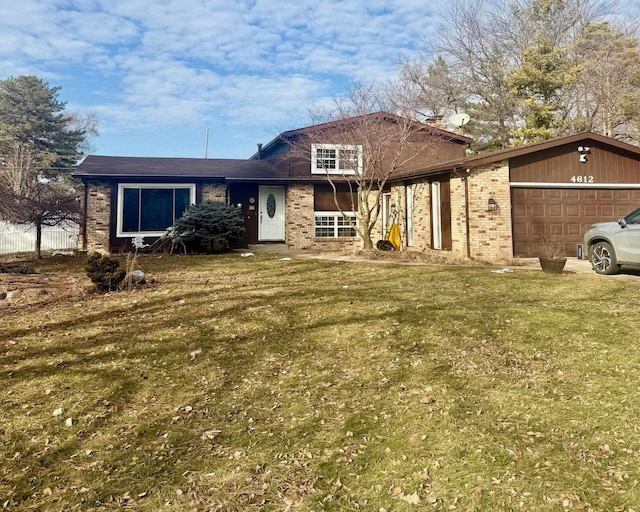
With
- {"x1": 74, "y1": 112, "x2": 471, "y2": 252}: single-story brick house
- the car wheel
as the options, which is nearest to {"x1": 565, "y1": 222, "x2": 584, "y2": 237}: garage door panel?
the car wheel

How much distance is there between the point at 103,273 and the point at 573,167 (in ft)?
40.9

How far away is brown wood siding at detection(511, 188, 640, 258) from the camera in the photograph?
460 inches

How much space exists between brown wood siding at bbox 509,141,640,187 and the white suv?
11.0 ft

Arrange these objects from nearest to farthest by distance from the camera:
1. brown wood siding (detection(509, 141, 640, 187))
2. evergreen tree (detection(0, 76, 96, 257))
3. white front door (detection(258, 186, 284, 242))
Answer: brown wood siding (detection(509, 141, 640, 187))
white front door (detection(258, 186, 284, 242))
evergreen tree (detection(0, 76, 96, 257))

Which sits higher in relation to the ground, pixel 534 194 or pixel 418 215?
pixel 534 194

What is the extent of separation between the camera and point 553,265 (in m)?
8.44

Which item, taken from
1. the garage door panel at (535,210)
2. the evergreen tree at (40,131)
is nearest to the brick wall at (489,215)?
the garage door panel at (535,210)

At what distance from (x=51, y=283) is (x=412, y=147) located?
12307mm

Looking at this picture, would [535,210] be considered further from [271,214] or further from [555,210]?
[271,214]

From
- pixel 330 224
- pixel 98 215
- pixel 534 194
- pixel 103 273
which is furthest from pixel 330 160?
pixel 103 273

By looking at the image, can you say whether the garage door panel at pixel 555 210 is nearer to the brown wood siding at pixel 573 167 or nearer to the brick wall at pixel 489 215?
the brown wood siding at pixel 573 167

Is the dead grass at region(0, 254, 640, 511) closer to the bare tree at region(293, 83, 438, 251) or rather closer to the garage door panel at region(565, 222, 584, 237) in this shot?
the garage door panel at region(565, 222, 584, 237)

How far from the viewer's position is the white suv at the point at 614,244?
7.82m

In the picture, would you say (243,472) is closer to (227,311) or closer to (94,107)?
(227,311)
